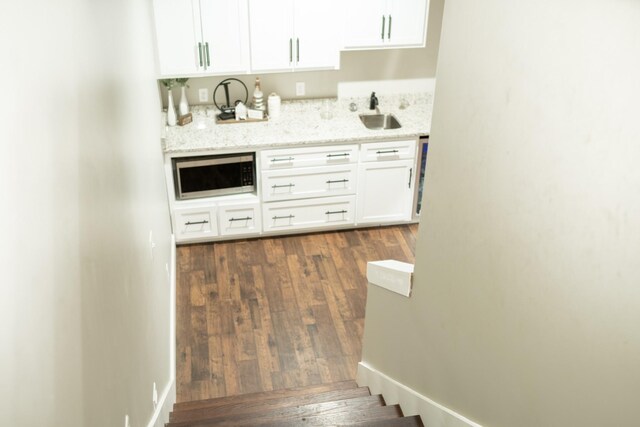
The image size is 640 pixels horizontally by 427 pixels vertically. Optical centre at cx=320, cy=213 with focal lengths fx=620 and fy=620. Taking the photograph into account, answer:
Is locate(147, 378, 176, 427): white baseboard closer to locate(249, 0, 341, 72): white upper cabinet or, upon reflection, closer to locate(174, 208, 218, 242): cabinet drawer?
locate(174, 208, 218, 242): cabinet drawer

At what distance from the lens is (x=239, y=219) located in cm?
514

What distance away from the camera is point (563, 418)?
1631mm

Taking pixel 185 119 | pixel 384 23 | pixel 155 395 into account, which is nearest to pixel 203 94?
pixel 185 119

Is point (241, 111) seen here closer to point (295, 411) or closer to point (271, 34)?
point (271, 34)

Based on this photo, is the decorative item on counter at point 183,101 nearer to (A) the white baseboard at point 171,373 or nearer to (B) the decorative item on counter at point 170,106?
(B) the decorative item on counter at point 170,106

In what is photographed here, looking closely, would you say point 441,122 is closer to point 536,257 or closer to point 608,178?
point 536,257

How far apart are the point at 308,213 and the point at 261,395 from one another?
1991 mm

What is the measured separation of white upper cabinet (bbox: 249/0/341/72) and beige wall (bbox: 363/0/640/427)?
296cm

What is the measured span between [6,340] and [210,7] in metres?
4.04

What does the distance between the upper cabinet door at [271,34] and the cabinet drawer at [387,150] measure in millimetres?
915

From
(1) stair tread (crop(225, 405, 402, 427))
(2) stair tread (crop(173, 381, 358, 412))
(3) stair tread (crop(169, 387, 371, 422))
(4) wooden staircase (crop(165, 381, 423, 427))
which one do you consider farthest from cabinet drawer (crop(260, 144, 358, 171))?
(1) stair tread (crop(225, 405, 402, 427))

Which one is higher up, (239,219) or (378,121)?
(378,121)

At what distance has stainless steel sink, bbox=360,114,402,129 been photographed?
18.0 ft

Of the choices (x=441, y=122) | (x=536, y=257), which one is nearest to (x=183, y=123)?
(x=441, y=122)
